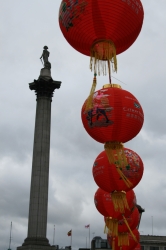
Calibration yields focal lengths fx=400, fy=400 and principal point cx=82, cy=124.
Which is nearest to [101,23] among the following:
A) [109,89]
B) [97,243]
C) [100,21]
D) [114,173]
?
[100,21]

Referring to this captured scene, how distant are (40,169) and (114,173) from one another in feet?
91.1

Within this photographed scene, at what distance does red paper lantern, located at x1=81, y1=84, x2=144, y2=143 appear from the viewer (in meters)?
10.5

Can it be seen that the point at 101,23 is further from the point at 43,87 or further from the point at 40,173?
the point at 43,87

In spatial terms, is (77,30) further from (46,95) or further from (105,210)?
(46,95)

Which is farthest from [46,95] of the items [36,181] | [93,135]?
[93,135]

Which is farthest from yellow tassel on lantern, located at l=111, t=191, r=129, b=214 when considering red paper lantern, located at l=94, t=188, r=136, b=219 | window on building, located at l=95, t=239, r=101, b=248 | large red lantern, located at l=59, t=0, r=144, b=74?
window on building, located at l=95, t=239, r=101, b=248

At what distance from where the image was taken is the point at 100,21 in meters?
9.08

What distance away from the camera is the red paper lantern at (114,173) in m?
12.6

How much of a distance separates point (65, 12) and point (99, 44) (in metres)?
1.12

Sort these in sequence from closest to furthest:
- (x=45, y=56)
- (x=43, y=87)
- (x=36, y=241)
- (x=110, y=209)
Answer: (x=110, y=209)
(x=36, y=241)
(x=43, y=87)
(x=45, y=56)

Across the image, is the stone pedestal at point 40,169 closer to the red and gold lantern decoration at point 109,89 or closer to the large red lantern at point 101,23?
the red and gold lantern decoration at point 109,89

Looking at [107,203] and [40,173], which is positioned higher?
[40,173]

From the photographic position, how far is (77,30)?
30.7ft

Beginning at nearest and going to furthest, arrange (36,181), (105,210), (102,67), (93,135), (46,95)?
(102,67) < (93,135) < (105,210) < (36,181) < (46,95)
